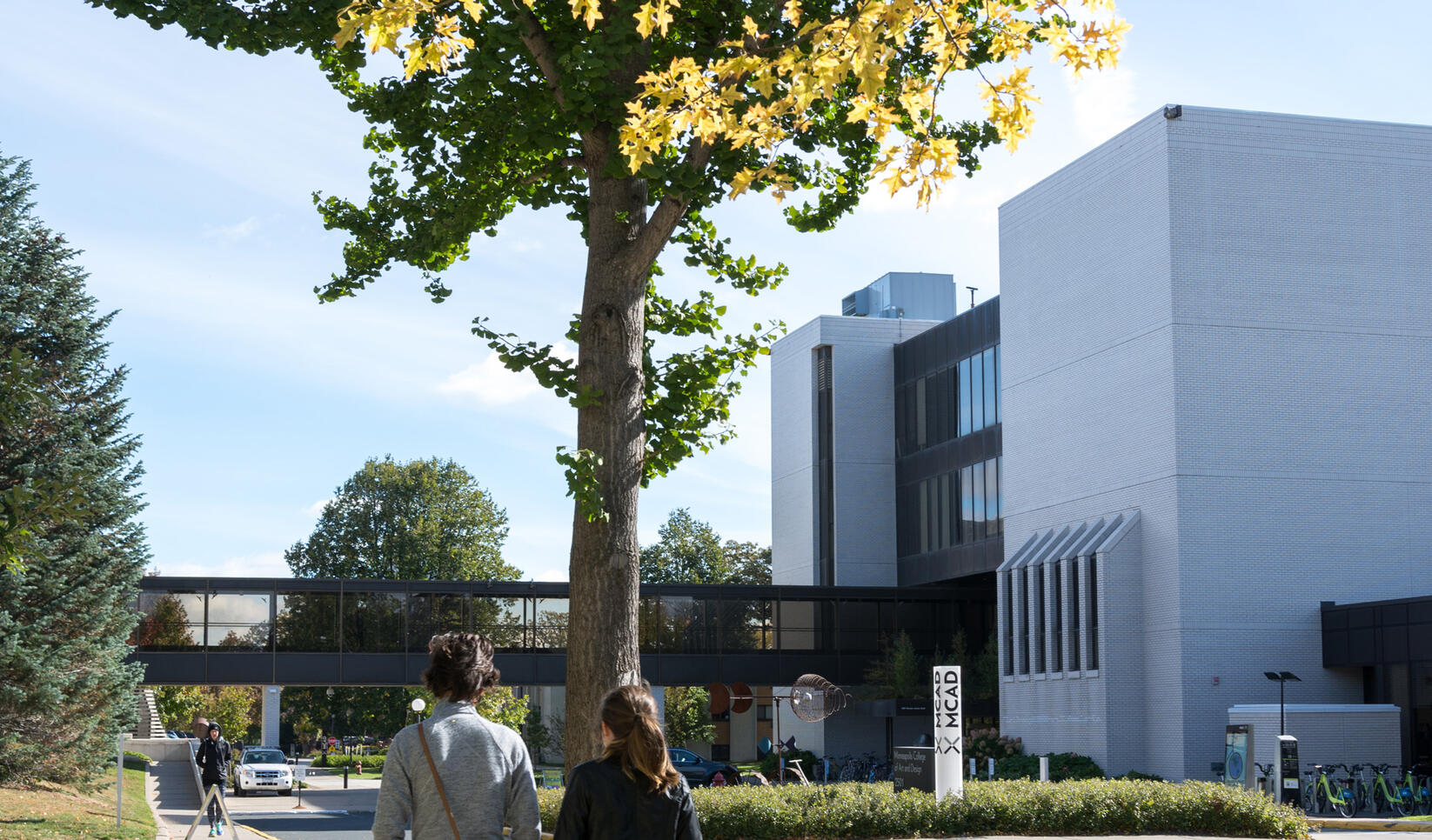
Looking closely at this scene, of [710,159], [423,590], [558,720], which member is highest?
[710,159]

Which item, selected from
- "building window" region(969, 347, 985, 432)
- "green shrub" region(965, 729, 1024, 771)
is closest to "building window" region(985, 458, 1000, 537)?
"building window" region(969, 347, 985, 432)

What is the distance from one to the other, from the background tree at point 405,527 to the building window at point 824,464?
31935 mm

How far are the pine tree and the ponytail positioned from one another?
18662 millimetres

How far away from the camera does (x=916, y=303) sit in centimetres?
6072

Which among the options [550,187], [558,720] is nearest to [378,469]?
[558,720]

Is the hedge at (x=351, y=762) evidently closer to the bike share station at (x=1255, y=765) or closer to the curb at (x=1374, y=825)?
the bike share station at (x=1255, y=765)

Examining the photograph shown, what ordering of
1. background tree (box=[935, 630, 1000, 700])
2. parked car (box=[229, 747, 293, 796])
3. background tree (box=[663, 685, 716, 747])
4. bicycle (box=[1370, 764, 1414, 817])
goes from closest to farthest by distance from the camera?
bicycle (box=[1370, 764, 1414, 817]) < parked car (box=[229, 747, 293, 796]) < background tree (box=[935, 630, 1000, 700]) < background tree (box=[663, 685, 716, 747])

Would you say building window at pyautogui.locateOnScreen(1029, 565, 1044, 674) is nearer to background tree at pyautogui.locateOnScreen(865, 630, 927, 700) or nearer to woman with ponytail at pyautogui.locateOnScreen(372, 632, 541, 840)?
background tree at pyautogui.locateOnScreen(865, 630, 927, 700)

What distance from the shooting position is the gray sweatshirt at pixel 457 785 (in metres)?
5.34

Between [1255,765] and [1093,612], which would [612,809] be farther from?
[1093,612]

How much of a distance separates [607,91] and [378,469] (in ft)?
257

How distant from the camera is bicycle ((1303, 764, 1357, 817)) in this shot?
94.2 ft

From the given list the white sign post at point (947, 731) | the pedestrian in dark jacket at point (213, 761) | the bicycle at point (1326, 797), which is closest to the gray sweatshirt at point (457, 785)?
the white sign post at point (947, 731)

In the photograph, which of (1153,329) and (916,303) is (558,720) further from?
(1153,329)
